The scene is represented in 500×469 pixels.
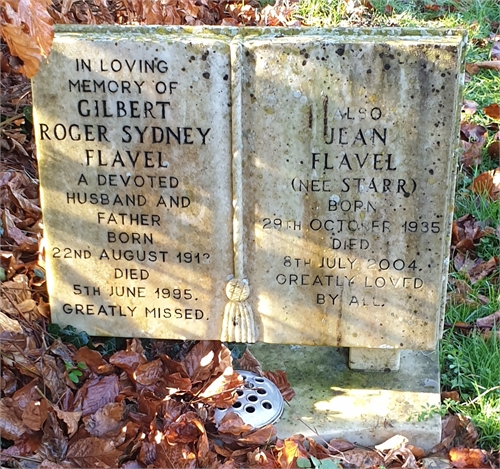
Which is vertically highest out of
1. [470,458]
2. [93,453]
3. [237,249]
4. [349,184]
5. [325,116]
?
[325,116]

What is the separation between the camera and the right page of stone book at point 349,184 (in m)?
2.41

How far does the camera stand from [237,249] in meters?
2.62

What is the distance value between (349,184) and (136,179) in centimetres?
76

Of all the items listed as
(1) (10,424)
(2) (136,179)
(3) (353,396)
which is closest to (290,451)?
(3) (353,396)

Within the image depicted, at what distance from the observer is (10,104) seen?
156 inches

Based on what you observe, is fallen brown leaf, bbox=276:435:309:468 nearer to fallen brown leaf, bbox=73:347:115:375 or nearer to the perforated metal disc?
the perforated metal disc

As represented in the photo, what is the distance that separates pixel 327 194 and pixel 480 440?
1.05 metres

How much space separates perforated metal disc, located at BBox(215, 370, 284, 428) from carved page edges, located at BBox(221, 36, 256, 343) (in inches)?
6.8

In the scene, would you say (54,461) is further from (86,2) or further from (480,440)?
(86,2)

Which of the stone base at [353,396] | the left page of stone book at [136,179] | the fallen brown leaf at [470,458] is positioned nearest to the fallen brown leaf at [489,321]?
the stone base at [353,396]

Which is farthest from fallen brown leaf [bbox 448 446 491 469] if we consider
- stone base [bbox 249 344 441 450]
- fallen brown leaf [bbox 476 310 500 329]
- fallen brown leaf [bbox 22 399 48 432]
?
fallen brown leaf [bbox 22 399 48 432]

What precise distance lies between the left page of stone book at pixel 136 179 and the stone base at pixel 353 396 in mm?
406

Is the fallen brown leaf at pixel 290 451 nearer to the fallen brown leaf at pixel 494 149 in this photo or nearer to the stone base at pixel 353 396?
the stone base at pixel 353 396

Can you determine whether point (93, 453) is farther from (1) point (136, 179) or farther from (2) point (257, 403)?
(1) point (136, 179)
